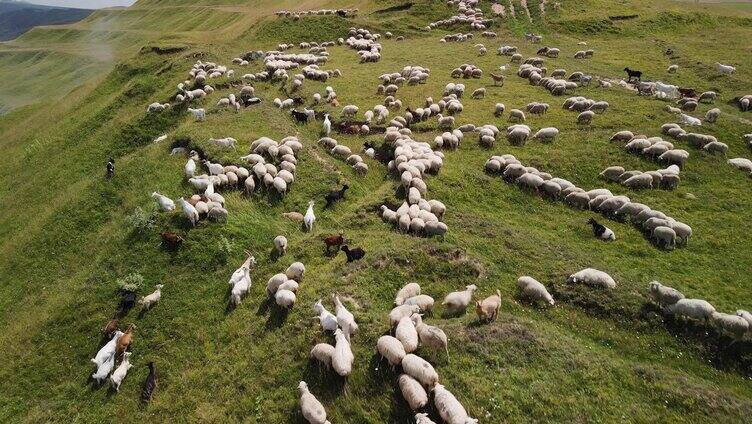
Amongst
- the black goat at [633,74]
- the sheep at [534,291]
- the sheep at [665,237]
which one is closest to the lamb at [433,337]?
the sheep at [534,291]

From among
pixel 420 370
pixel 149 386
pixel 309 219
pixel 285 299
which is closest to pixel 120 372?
pixel 149 386

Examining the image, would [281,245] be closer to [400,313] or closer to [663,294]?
[400,313]

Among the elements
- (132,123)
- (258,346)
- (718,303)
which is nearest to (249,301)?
(258,346)

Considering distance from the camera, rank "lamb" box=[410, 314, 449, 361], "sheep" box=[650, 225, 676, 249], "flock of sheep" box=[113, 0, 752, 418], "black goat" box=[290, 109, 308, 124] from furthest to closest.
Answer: "black goat" box=[290, 109, 308, 124] < "sheep" box=[650, 225, 676, 249] < "flock of sheep" box=[113, 0, 752, 418] < "lamb" box=[410, 314, 449, 361]

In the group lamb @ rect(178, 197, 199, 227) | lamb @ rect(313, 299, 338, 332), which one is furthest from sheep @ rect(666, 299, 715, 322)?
lamb @ rect(178, 197, 199, 227)

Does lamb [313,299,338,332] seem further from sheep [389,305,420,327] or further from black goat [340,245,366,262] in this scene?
black goat [340,245,366,262]

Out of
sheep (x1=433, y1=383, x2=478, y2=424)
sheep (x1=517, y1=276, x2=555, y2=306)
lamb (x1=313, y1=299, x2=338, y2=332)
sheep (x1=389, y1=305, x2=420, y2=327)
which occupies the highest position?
sheep (x1=389, y1=305, x2=420, y2=327)

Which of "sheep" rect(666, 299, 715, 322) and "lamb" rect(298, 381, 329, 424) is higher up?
"lamb" rect(298, 381, 329, 424)
